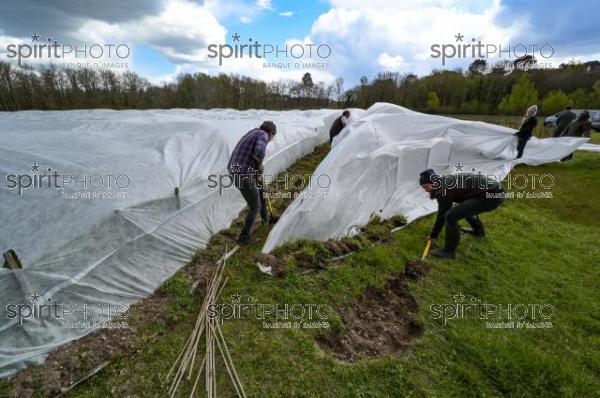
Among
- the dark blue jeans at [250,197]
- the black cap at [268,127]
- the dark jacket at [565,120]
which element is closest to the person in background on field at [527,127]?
the dark jacket at [565,120]

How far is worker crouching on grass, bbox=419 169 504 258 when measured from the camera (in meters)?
3.48

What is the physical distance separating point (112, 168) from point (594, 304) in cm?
593

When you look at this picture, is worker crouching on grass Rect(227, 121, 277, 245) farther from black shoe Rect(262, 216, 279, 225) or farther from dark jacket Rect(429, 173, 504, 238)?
dark jacket Rect(429, 173, 504, 238)

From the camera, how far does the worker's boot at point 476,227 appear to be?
14.0 ft

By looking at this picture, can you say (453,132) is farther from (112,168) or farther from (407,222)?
(112,168)

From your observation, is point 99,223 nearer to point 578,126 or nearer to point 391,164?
point 391,164

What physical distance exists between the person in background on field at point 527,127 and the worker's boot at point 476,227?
4.52m

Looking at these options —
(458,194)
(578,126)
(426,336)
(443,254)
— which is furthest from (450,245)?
(578,126)

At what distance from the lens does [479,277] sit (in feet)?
11.5

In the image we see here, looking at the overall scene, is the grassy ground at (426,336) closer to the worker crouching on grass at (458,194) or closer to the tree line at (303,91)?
the worker crouching on grass at (458,194)

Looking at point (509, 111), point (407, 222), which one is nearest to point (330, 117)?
point (407, 222)

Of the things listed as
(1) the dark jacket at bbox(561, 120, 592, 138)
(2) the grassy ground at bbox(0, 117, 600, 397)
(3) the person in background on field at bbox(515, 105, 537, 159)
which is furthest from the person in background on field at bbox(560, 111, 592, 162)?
(2) the grassy ground at bbox(0, 117, 600, 397)

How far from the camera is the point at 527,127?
6.96m

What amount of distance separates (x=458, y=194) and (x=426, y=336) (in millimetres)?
1947
